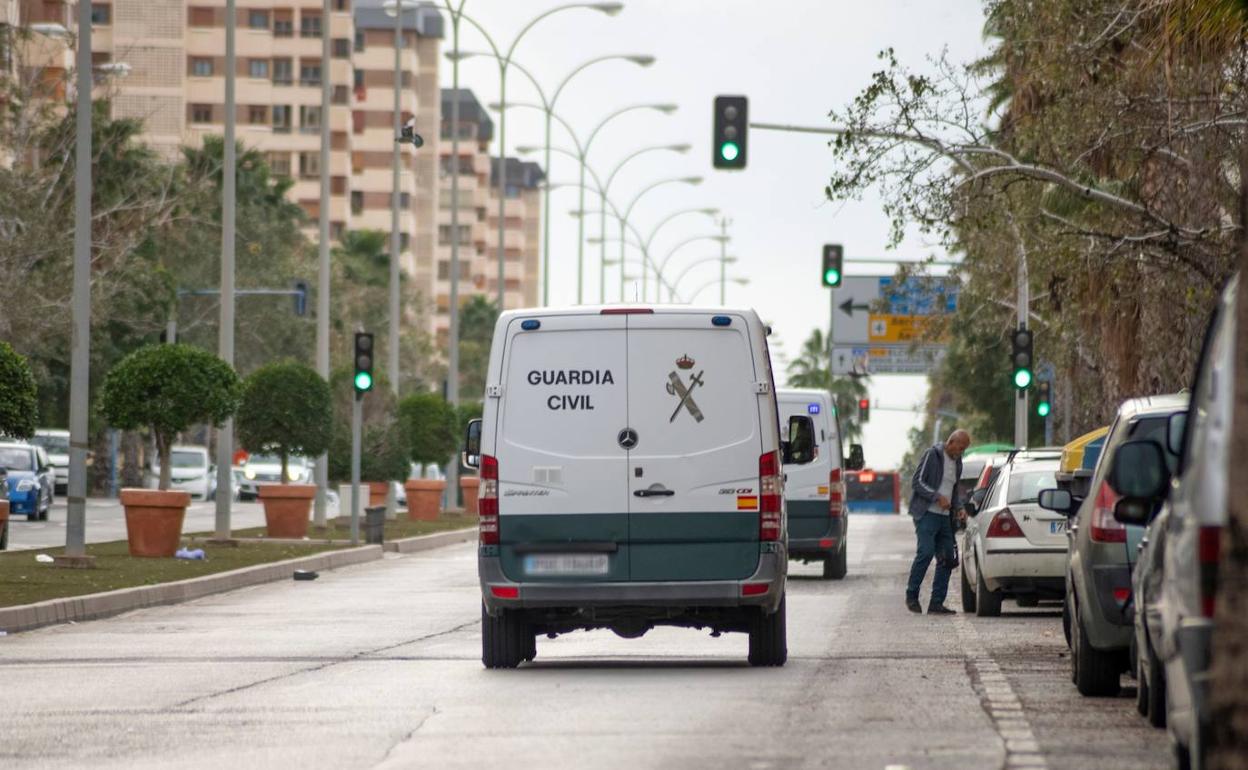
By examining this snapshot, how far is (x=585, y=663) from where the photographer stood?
16312 mm

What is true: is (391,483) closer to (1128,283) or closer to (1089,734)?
(1128,283)

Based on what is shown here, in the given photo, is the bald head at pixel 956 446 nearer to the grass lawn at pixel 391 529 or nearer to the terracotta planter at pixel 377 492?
the grass lawn at pixel 391 529

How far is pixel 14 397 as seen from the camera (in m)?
26.6

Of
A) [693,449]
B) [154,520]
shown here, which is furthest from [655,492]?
[154,520]

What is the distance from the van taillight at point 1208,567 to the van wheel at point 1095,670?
5692 mm

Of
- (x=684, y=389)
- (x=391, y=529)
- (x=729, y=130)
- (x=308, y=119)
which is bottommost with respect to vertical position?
(x=391, y=529)

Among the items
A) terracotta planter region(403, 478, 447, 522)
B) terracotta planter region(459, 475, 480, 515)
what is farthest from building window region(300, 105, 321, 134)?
terracotta planter region(403, 478, 447, 522)

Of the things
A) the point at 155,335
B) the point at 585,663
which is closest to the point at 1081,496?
the point at 585,663

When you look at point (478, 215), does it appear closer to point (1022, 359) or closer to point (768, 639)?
point (1022, 359)

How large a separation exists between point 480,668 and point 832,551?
46.5 feet

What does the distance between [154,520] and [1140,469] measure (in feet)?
73.2

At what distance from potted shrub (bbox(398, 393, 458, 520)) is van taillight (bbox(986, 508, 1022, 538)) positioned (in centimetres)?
3204

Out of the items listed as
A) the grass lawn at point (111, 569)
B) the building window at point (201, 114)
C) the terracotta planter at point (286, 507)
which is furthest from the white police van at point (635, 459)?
the building window at point (201, 114)

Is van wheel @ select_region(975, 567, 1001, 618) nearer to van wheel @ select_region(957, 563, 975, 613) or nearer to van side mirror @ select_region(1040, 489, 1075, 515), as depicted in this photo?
van wheel @ select_region(957, 563, 975, 613)
